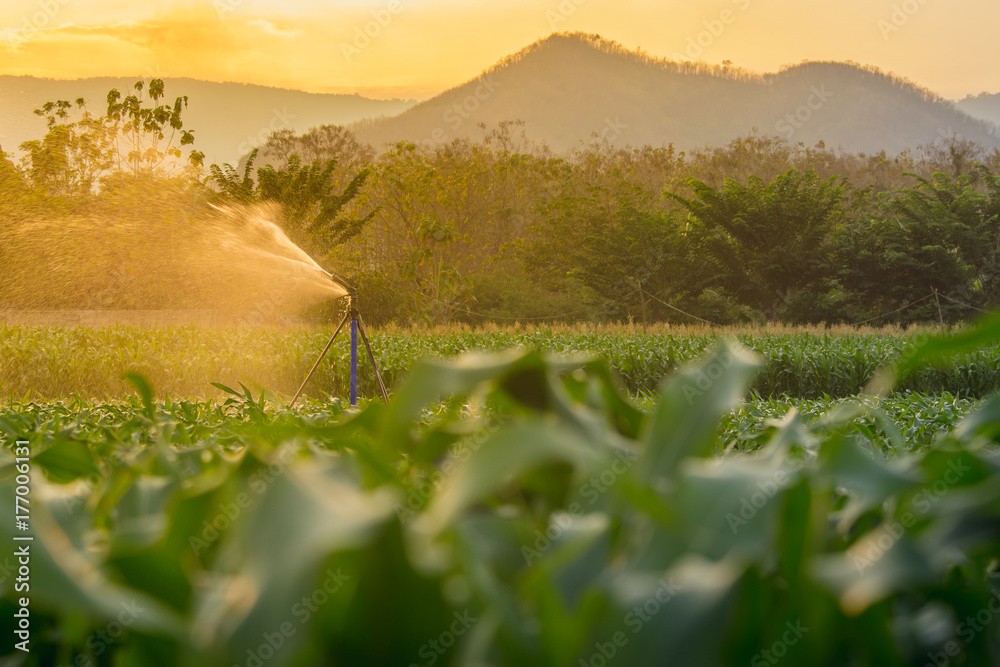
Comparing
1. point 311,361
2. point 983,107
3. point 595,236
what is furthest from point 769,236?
point 983,107

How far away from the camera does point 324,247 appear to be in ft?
95.0

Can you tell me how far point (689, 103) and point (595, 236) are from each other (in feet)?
289

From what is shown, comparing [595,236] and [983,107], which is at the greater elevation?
[983,107]

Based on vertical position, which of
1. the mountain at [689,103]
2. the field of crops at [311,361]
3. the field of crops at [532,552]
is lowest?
the field of crops at [311,361]

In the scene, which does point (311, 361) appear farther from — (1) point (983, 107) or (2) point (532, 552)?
(1) point (983, 107)

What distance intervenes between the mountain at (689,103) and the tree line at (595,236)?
2787 inches

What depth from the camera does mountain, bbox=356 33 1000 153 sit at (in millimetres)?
102312

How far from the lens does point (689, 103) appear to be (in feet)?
352

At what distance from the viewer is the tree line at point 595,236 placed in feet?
84.4

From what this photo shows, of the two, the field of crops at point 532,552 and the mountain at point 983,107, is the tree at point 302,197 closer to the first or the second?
the field of crops at point 532,552

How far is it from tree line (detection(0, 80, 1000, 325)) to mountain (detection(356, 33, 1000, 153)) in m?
70.8

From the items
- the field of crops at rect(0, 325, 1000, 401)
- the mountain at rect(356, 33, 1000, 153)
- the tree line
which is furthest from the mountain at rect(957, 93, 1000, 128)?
the field of crops at rect(0, 325, 1000, 401)

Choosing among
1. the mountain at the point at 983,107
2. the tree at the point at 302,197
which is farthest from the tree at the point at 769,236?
the mountain at the point at 983,107

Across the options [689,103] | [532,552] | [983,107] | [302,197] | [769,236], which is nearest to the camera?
[532,552]
